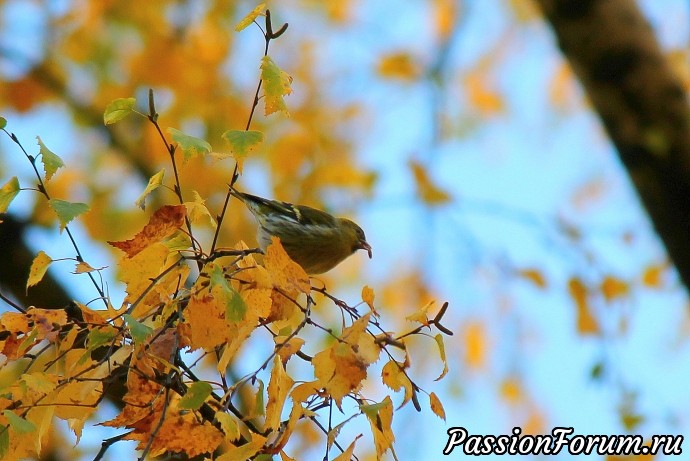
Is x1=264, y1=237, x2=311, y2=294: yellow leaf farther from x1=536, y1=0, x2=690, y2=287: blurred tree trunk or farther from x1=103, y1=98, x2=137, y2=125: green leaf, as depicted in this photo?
x1=536, y1=0, x2=690, y2=287: blurred tree trunk

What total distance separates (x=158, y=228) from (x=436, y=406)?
635 millimetres

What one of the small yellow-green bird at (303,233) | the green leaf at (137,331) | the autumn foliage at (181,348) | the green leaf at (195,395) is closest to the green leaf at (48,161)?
the autumn foliage at (181,348)

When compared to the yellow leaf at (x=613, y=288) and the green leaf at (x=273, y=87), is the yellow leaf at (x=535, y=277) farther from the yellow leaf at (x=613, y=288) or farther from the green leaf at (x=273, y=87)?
the green leaf at (x=273, y=87)

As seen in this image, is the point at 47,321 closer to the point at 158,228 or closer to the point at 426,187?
the point at 158,228

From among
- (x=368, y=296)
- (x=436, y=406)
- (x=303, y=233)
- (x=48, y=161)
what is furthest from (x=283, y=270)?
(x=303, y=233)

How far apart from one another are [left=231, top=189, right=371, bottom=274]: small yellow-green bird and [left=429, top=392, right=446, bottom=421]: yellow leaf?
285 centimetres

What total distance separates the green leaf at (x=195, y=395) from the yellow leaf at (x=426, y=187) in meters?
3.20

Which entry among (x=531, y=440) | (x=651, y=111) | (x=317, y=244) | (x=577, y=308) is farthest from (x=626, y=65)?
(x=317, y=244)

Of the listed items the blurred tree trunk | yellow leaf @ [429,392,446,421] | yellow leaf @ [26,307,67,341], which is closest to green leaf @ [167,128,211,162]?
yellow leaf @ [26,307,67,341]

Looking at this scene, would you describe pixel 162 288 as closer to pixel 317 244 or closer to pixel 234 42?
pixel 317 244

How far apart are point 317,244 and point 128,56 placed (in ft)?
7.95

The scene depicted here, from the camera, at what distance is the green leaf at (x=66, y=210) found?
1.56 m

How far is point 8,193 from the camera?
1611 millimetres

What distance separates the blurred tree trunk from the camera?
3340 mm
